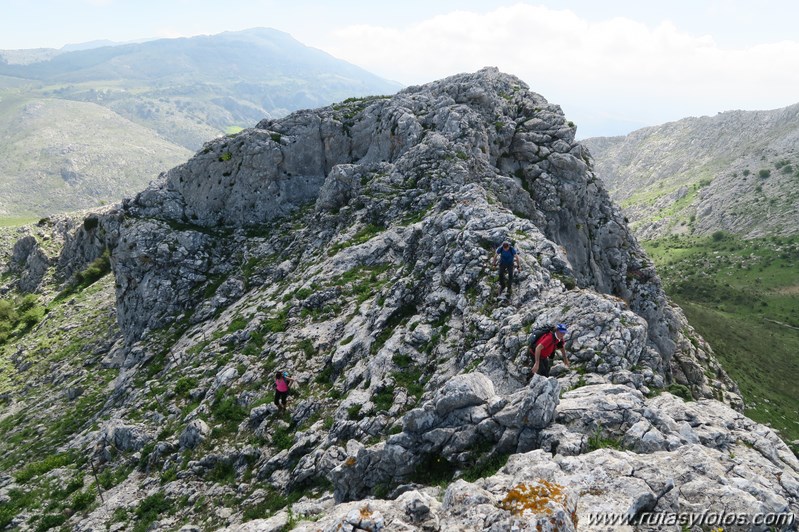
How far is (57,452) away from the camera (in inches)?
1308

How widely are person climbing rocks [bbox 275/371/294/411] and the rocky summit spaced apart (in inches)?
28.6

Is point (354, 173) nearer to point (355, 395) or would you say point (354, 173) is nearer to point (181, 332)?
point (181, 332)

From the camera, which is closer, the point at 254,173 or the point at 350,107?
the point at 254,173

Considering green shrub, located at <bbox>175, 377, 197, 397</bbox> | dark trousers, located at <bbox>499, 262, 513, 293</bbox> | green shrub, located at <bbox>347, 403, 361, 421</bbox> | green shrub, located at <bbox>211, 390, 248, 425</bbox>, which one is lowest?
green shrub, located at <bbox>175, 377, 197, 397</bbox>

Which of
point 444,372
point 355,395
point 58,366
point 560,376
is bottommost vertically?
point 58,366

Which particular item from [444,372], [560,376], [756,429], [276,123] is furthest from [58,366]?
[756,429]

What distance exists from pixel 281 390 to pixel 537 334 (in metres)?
14.4

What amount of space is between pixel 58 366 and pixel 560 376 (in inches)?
2262

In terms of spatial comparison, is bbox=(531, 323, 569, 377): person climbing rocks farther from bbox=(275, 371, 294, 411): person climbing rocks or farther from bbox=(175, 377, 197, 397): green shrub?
bbox=(175, 377, 197, 397): green shrub

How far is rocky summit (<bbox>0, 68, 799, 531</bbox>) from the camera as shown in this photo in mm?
12742

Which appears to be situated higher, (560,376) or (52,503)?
(560,376)

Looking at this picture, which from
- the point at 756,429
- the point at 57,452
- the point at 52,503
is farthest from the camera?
the point at 57,452

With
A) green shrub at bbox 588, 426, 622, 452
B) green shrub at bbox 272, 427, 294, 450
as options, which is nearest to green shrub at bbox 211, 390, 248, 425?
green shrub at bbox 272, 427, 294, 450

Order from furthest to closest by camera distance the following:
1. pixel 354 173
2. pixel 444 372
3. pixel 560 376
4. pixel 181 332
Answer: pixel 354 173
pixel 181 332
pixel 444 372
pixel 560 376
